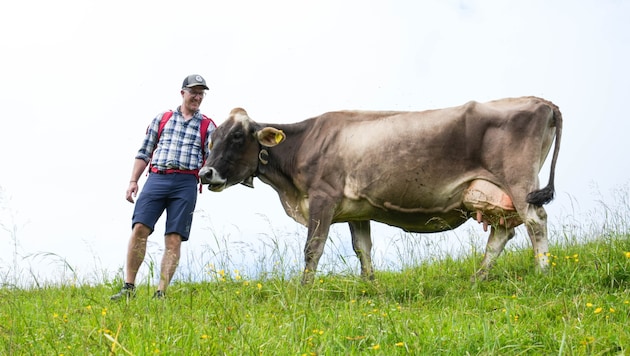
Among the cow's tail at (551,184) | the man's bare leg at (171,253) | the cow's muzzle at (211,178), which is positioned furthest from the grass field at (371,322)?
the cow's muzzle at (211,178)

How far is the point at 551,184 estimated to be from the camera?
8.34 meters

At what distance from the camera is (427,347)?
4539mm

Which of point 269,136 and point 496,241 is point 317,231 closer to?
point 269,136

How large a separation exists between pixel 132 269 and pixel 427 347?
507 cm

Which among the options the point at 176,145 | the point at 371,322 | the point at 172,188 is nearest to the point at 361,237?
the point at 172,188

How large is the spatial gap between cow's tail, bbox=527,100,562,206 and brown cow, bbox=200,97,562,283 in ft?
0.04

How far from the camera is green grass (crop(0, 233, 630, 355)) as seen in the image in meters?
4.50

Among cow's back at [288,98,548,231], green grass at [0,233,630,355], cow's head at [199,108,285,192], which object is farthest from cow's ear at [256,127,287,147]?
green grass at [0,233,630,355]

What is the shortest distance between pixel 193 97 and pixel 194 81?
0.20 metres

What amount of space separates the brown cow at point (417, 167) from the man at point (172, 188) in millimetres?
320

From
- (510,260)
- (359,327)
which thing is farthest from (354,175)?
(359,327)

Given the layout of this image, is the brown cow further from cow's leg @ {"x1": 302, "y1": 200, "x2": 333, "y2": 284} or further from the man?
the man

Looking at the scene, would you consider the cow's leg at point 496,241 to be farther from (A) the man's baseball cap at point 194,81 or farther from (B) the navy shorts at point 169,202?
(A) the man's baseball cap at point 194,81

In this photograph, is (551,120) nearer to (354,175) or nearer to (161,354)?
(354,175)
